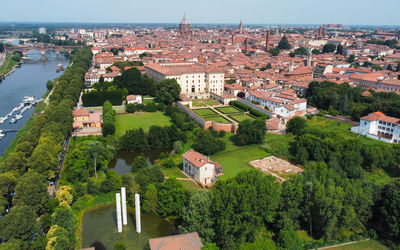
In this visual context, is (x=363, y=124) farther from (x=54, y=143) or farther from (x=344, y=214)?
(x=54, y=143)

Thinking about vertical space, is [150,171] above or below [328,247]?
above

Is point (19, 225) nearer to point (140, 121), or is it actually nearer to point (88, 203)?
point (88, 203)

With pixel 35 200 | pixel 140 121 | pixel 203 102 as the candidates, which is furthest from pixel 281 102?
pixel 35 200

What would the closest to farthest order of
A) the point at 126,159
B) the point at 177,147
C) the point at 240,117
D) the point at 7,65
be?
the point at 126,159 < the point at 177,147 < the point at 240,117 < the point at 7,65

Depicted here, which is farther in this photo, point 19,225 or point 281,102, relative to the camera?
point 281,102

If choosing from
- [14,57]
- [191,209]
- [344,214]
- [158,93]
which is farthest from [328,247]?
[14,57]

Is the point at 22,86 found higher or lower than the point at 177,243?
higher
